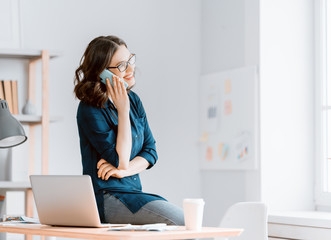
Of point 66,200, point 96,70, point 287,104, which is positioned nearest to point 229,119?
point 287,104

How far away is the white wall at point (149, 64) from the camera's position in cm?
374

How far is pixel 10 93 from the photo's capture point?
3398 millimetres

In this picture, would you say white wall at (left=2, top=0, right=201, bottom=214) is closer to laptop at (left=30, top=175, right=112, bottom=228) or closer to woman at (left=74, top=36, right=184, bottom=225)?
woman at (left=74, top=36, right=184, bottom=225)

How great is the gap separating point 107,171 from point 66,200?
0.24 metres

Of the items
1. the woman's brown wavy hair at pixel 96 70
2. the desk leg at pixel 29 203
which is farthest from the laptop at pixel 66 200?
the desk leg at pixel 29 203

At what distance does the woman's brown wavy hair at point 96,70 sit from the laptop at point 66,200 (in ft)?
1.18

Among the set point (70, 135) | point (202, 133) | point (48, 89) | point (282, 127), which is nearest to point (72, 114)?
point (70, 135)

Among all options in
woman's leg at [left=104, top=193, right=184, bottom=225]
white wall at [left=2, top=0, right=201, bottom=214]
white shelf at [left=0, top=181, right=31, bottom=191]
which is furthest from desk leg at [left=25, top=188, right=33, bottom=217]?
woman's leg at [left=104, top=193, right=184, bottom=225]

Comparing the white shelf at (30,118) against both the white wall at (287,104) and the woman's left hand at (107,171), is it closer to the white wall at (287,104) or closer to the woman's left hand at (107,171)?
the white wall at (287,104)

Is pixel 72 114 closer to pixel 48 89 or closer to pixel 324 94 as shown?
pixel 48 89

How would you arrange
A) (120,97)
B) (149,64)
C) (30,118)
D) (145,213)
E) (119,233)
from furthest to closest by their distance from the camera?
(149,64), (30,118), (120,97), (145,213), (119,233)

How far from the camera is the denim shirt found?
190cm

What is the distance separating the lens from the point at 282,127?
368 centimetres

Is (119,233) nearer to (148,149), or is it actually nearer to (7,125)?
(148,149)
